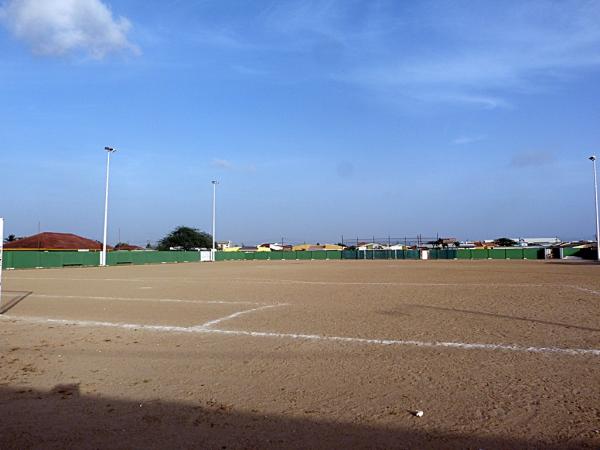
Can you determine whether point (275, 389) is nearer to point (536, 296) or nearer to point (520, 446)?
point (520, 446)

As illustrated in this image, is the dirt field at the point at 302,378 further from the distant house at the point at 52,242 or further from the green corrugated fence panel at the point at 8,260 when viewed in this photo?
the distant house at the point at 52,242

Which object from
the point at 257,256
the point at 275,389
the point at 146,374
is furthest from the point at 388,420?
the point at 257,256

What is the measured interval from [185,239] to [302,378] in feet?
346

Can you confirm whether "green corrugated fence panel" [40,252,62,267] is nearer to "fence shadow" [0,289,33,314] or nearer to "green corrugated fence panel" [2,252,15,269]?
"green corrugated fence panel" [2,252,15,269]

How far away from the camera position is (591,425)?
4.74 metres

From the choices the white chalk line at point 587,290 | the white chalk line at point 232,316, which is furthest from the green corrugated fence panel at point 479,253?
the white chalk line at point 232,316

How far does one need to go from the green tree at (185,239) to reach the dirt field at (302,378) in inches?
3821

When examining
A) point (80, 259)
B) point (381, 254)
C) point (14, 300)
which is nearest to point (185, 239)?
point (381, 254)

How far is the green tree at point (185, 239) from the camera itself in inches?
4289

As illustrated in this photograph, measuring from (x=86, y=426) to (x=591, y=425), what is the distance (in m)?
4.79

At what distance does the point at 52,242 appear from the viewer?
251 feet

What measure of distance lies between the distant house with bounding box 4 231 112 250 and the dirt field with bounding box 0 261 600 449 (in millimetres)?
68212

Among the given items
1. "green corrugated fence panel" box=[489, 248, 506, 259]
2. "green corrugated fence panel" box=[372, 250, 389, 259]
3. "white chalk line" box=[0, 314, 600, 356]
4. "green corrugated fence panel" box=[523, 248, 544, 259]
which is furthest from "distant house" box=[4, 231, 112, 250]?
"white chalk line" box=[0, 314, 600, 356]

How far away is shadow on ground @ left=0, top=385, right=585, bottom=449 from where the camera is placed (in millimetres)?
4438
